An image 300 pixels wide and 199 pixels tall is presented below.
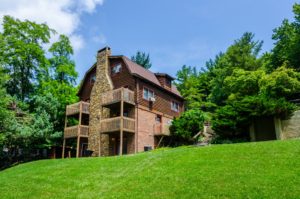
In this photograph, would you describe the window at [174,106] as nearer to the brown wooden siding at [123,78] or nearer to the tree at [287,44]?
the brown wooden siding at [123,78]

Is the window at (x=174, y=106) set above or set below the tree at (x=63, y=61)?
below

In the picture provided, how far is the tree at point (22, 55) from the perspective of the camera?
1145 inches

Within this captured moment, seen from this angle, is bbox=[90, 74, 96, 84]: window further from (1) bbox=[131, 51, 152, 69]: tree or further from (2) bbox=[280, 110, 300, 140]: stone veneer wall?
(1) bbox=[131, 51, 152, 69]: tree

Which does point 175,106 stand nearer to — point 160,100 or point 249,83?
Answer: point 160,100

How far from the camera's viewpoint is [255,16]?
17172 millimetres

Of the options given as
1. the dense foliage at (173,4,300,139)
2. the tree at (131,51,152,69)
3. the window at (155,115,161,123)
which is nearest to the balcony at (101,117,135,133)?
the window at (155,115,161,123)

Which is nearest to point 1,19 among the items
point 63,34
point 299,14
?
point 63,34

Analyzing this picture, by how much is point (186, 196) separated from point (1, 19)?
2968cm

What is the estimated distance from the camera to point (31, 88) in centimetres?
3092

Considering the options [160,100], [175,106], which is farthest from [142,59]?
[160,100]

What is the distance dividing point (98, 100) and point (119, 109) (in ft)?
8.66

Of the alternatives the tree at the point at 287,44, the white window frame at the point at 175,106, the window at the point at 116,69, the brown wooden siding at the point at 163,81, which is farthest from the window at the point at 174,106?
the tree at the point at 287,44

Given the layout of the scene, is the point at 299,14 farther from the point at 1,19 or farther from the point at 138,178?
the point at 1,19

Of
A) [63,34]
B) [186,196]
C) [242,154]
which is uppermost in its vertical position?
[63,34]
